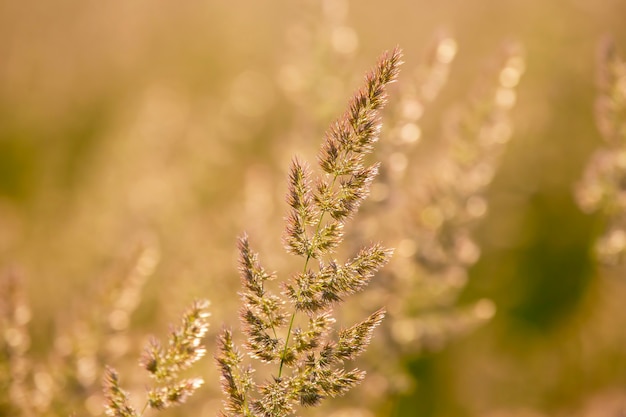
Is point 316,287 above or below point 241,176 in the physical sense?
below

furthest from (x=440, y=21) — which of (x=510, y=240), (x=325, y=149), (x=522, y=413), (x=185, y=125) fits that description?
(x=325, y=149)

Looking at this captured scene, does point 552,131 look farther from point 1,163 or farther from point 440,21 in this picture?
point 1,163

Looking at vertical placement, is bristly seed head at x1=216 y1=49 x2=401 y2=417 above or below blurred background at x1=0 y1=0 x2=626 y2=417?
below

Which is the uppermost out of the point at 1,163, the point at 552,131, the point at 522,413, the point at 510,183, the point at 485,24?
the point at 1,163

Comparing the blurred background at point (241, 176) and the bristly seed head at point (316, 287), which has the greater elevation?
the blurred background at point (241, 176)

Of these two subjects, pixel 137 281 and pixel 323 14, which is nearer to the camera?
pixel 137 281

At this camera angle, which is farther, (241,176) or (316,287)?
(241,176)

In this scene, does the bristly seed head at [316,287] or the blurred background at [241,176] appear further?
the blurred background at [241,176]

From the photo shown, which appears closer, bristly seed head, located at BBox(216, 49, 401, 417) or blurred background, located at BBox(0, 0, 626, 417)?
bristly seed head, located at BBox(216, 49, 401, 417)
